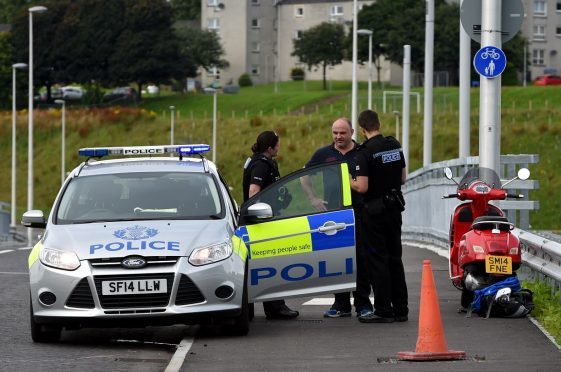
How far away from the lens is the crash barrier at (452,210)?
47.3ft

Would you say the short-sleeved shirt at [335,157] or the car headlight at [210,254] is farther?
the short-sleeved shirt at [335,157]

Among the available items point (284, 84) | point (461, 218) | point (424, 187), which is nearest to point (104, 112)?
point (284, 84)

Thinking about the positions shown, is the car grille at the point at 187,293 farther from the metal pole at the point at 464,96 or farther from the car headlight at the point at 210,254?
the metal pole at the point at 464,96

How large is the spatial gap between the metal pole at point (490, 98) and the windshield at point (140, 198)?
398cm

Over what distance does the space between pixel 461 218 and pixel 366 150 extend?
5.55 feet

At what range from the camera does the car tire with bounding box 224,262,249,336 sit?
12836mm

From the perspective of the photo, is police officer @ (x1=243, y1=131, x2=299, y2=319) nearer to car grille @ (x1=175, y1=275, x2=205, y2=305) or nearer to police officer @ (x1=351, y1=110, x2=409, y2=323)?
police officer @ (x1=351, y1=110, x2=409, y2=323)

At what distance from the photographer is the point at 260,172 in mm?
14945

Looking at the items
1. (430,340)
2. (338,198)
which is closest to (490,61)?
(338,198)

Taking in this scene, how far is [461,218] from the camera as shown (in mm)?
15055

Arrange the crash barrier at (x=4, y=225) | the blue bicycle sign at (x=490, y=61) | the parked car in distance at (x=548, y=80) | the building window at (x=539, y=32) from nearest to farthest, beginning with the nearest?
1. the blue bicycle sign at (x=490, y=61)
2. the crash barrier at (x=4, y=225)
3. the parked car in distance at (x=548, y=80)
4. the building window at (x=539, y=32)

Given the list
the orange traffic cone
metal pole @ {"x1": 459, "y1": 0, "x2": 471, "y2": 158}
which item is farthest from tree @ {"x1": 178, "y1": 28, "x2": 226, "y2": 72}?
the orange traffic cone

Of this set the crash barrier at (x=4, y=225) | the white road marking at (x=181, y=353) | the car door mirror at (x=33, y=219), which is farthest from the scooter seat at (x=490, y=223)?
the crash barrier at (x=4, y=225)

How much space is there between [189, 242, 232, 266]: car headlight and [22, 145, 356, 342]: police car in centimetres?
1
